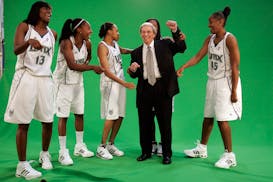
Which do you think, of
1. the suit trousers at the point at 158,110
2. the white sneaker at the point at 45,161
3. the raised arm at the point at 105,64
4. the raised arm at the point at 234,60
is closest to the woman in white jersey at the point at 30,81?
the white sneaker at the point at 45,161

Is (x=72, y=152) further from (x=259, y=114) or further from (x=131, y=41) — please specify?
(x=259, y=114)

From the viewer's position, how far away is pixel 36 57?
3.65 meters

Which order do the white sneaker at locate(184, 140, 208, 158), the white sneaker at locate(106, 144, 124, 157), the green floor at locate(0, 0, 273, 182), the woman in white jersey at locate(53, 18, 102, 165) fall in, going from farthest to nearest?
the green floor at locate(0, 0, 273, 182), the white sneaker at locate(106, 144, 124, 157), the white sneaker at locate(184, 140, 208, 158), the woman in white jersey at locate(53, 18, 102, 165)

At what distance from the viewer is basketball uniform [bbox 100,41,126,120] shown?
448cm

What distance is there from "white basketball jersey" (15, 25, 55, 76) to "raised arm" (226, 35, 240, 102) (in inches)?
74.8

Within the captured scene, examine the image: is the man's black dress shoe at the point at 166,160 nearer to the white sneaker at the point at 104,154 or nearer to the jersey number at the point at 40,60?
the white sneaker at the point at 104,154

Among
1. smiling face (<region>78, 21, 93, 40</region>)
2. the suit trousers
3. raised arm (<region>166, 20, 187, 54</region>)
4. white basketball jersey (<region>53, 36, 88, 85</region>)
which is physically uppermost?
smiling face (<region>78, 21, 93, 40</region>)

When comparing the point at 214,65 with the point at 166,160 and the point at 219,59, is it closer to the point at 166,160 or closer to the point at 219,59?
the point at 219,59

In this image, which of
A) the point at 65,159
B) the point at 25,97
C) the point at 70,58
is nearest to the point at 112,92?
the point at 70,58

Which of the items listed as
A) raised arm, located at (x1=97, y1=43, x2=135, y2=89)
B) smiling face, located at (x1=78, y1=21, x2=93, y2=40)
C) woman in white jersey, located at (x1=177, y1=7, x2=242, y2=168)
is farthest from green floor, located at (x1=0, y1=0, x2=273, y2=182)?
smiling face, located at (x1=78, y1=21, x2=93, y2=40)

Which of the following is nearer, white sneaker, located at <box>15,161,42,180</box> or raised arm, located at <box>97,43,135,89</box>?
white sneaker, located at <box>15,161,42,180</box>

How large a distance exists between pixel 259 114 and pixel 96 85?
104 inches

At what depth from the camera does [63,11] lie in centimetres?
616

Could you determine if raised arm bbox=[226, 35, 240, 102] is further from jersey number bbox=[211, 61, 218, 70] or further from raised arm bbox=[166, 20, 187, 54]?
raised arm bbox=[166, 20, 187, 54]
